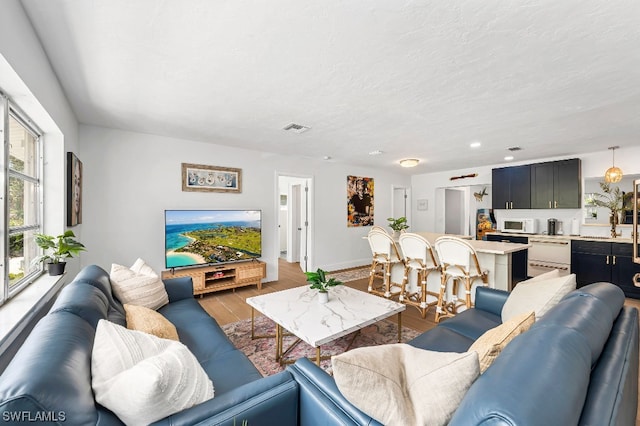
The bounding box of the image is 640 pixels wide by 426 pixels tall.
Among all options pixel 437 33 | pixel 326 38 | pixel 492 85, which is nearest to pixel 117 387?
pixel 326 38

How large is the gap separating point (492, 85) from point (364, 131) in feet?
4.99

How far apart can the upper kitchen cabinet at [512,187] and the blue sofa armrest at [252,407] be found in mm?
5732

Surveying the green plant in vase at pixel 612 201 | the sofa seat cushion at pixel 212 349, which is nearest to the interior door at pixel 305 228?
the sofa seat cushion at pixel 212 349

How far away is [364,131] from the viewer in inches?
136

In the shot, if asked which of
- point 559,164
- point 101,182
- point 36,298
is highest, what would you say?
point 559,164

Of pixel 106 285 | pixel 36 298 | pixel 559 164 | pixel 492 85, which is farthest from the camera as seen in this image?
pixel 559 164

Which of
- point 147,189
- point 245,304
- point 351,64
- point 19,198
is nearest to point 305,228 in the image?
point 245,304

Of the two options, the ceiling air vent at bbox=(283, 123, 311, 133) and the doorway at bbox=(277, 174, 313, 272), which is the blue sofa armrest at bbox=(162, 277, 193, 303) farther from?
the doorway at bbox=(277, 174, 313, 272)

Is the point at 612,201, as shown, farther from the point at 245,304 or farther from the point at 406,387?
the point at 245,304

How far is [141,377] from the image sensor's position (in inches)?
33.4

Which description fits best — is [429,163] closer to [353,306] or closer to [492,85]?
[492,85]

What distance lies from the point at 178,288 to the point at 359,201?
4380mm

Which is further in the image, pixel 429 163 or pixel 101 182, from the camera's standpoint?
pixel 429 163

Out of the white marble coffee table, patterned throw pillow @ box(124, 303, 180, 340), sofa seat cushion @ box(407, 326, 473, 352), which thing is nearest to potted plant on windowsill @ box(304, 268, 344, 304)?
the white marble coffee table
